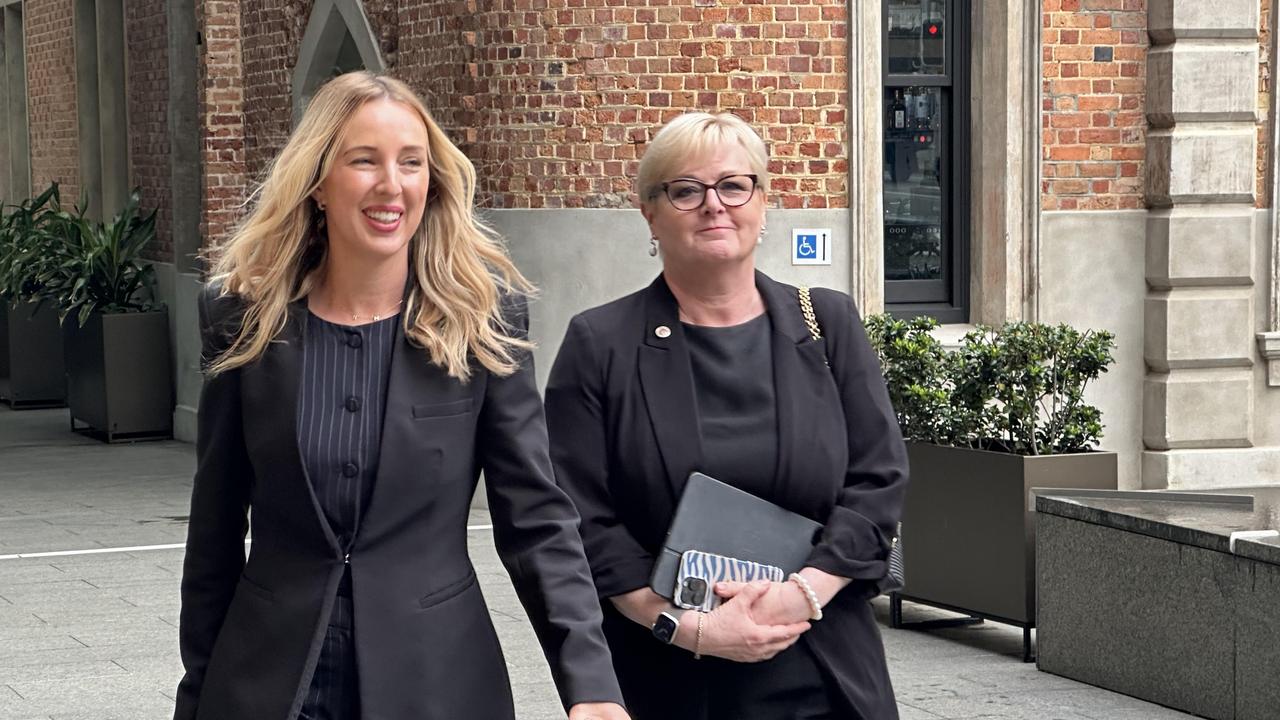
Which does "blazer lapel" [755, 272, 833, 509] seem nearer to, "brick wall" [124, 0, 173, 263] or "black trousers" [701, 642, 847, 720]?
"black trousers" [701, 642, 847, 720]

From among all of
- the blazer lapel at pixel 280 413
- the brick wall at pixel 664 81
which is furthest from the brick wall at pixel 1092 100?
the blazer lapel at pixel 280 413

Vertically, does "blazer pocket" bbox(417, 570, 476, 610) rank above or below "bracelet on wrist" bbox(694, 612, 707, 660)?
above

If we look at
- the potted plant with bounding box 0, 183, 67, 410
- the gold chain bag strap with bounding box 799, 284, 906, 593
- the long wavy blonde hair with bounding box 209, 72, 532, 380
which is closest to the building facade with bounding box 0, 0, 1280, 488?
the potted plant with bounding box 0, 183, 67, 410

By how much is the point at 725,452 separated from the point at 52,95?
18892mm

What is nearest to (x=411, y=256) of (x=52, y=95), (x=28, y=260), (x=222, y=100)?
(x=222, y=100)

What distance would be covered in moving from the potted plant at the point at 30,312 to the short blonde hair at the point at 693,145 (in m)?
14.0

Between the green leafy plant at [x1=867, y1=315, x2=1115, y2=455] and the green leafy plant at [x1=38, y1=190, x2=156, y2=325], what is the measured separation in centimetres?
995

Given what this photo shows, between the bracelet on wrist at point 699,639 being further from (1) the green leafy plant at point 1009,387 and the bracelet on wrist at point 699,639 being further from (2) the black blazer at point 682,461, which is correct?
(1) the green leafy plant at point 1009,387

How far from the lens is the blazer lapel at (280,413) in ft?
10.0

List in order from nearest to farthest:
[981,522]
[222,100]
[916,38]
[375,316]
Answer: [375,316], [981,522], [916,38], [222,100]

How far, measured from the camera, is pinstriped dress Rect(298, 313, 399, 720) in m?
3.04

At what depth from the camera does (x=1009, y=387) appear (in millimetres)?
7625

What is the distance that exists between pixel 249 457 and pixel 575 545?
552 millimetres

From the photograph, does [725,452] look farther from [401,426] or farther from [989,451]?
[989,451]
